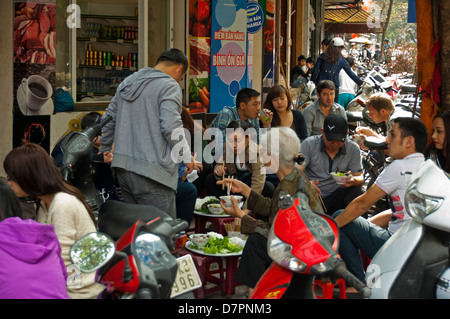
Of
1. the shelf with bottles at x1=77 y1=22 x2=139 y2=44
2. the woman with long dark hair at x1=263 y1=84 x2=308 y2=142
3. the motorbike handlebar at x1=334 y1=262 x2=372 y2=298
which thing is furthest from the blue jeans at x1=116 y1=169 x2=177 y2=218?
the shelf with bottles at x1=77 y1=22 x2=139 y2=44

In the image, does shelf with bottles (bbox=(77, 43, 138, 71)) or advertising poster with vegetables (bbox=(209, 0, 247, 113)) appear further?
advertising poster with vegetables (bbox=(209, 0, 247, 113))

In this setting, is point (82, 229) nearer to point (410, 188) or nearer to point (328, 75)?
point (410, 188)

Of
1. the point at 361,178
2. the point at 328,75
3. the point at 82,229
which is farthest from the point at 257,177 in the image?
the point at 328,75

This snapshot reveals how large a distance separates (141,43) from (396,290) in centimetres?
637

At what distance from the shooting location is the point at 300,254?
116 inches

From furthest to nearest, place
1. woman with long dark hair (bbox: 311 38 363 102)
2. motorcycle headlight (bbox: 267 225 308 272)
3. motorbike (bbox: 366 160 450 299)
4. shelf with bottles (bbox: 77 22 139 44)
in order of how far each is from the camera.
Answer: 1. woman with long dark hair (bbox: 311 38 363 102)
2. shelf with bottles (bbox: 77 22 139 44)
3. motorbike (bbox: 366 160 450 299)
4. motorcycle headlight (bbox: 267 225 308 272)

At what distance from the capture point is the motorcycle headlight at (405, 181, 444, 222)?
328 centimetres

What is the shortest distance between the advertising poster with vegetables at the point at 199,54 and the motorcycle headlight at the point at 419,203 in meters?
6.38

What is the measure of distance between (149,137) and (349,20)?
2542cm

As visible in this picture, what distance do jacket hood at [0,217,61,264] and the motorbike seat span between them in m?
0.60

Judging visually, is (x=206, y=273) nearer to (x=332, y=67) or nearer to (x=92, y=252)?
(x=92, y=252)

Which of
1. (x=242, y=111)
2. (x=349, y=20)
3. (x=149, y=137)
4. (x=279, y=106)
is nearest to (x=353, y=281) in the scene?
(x=149, y=137)

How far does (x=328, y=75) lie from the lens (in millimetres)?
13281

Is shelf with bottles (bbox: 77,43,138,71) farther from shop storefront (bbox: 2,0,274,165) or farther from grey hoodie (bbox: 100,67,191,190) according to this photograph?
grey hoodie (bbox: 100,67,191,190)
